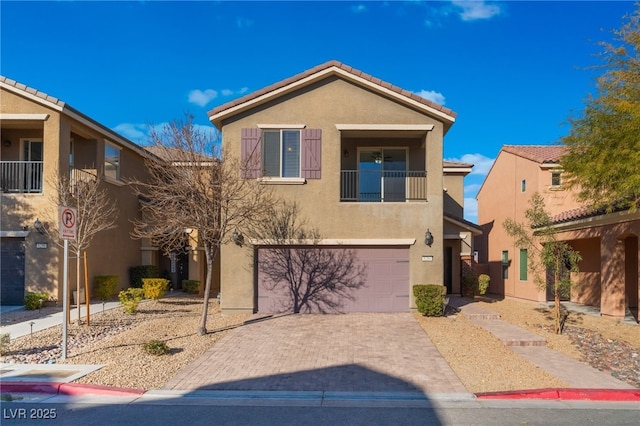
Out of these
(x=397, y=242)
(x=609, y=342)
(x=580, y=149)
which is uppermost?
(x=580, y=149)

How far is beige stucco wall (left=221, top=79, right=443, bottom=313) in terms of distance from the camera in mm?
13422

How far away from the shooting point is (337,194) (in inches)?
537

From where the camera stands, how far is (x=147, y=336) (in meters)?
10.5

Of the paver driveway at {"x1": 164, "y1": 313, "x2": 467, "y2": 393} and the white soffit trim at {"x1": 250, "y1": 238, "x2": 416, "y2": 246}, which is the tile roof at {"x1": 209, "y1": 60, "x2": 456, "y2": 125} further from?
the paver driveway at {"x1": 164, "y1": 313, "x2": 467, "y2": 393}

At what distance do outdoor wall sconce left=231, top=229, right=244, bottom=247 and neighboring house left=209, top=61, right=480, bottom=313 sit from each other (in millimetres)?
292

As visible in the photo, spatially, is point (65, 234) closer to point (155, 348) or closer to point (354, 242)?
point (155, 348)

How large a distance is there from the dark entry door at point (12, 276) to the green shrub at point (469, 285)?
648 inches

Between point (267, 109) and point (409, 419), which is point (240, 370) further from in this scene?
point (267, 109)

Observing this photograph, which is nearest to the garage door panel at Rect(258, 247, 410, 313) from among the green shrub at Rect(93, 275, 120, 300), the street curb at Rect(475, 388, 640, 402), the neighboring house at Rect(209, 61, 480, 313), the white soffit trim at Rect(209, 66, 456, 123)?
the neighboring house at Rect(209, 61, 480, 313)

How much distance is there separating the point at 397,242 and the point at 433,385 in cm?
655

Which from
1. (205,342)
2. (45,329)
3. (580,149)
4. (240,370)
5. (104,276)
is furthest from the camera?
(104,276)

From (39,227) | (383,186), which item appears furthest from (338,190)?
(39,227)

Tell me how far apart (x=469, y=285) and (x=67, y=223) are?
49.8ft

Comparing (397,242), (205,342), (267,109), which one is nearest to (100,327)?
(205,342)
